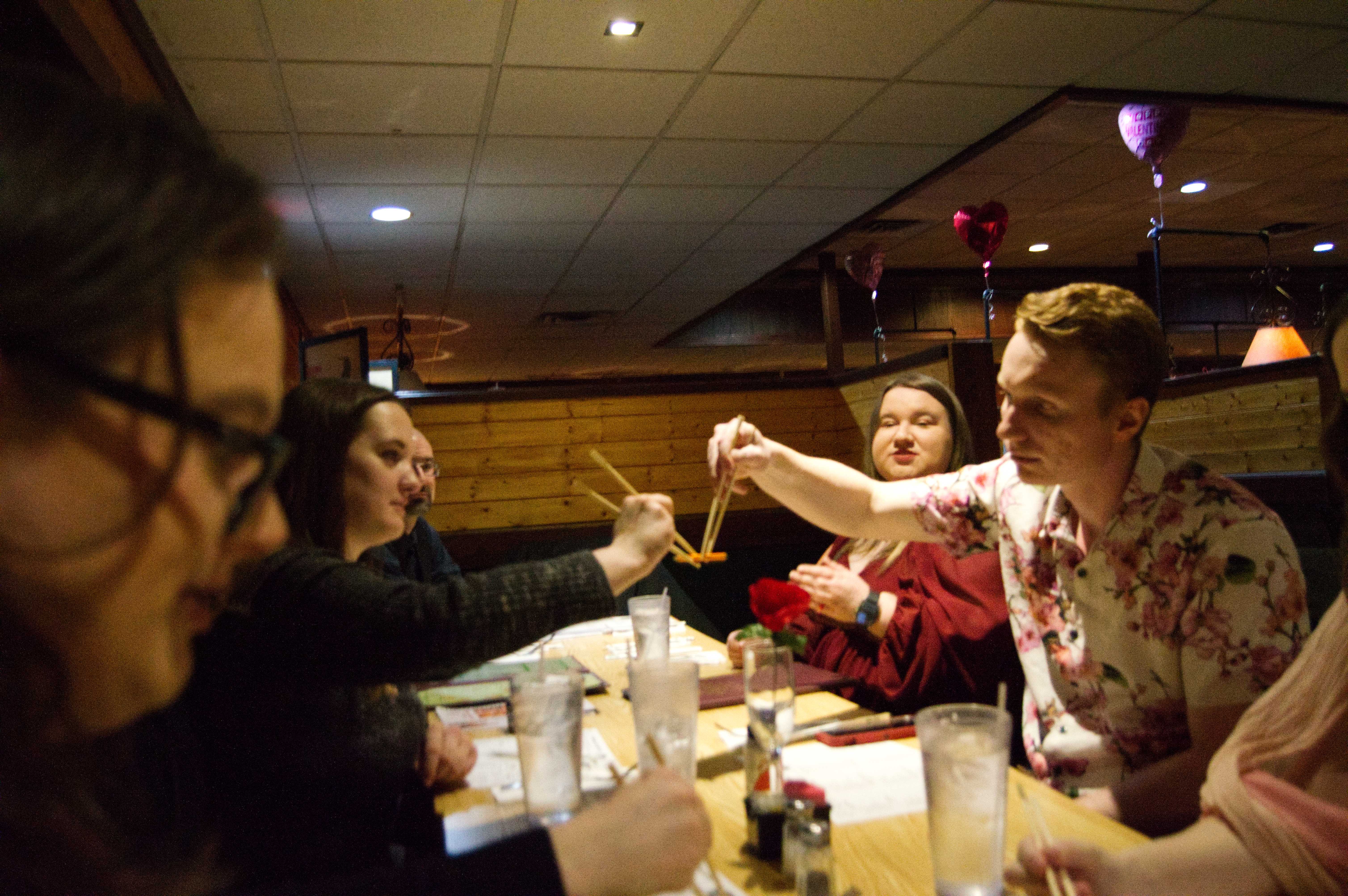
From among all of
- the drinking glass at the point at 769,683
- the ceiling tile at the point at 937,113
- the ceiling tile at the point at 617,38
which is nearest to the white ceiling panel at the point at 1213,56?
the ceiling tile at the point at 937,113

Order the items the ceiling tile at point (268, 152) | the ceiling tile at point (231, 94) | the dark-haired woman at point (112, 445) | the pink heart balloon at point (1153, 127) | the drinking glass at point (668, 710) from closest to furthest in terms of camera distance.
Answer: the dark-haired woman at point (112, 445)
the drinking glass at point (668, 710)
the ceiling tile at point (231, 94)
the ceiling tile at point (268, 152)
the pink heart balloon at point (1153, 127)

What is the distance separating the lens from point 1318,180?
6363mm

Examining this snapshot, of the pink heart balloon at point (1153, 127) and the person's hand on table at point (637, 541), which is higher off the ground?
the pink heart balloon at point (1153, 127)

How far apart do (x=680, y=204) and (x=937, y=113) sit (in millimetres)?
1715

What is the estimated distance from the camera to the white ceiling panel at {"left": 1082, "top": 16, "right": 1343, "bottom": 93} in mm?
3934

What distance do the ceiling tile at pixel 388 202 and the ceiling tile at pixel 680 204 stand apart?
3.25 feet

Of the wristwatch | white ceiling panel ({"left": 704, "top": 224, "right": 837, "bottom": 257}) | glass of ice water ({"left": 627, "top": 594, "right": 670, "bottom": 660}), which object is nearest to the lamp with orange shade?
white ceiling panel ({"left": 704, "top": 224, "right": 837, "bottom": 257})

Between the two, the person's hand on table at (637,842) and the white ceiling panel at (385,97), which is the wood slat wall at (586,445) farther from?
the person's hand on table at (637,842)

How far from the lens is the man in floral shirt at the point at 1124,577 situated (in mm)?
1368

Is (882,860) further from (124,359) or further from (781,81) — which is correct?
(781,81)

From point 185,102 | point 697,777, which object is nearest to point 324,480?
point 697,777

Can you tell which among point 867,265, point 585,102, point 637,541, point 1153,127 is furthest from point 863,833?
point 867,265

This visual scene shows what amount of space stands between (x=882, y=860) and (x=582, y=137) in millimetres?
4062

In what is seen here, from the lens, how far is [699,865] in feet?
3.12
